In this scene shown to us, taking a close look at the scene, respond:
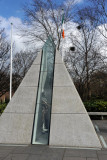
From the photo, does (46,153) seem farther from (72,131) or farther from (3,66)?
(3,66)

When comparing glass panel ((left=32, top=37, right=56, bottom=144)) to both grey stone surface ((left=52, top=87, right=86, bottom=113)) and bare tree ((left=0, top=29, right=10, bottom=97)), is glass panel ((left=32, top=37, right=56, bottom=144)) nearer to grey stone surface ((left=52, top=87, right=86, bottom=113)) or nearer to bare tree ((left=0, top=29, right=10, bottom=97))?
grey stone surface ((left=52, top=87, right=86, bottom=113))

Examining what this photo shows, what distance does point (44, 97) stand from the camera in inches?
284

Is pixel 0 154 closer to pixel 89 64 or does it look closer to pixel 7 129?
pixel 7 129

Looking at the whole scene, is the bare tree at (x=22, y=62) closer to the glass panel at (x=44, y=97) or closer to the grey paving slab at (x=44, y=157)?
the glass panel at (x=44, y=97)

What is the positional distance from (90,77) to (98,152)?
60.4ft

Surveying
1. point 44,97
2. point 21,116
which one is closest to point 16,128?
point 21,116

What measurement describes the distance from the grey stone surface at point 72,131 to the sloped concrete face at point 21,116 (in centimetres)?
85

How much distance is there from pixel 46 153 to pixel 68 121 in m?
1.48

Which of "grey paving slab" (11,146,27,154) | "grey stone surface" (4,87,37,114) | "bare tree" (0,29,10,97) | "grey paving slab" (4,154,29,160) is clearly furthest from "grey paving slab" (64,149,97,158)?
"bare tree" (0,29,10,97)

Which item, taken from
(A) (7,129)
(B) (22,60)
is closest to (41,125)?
(A) (7,129)

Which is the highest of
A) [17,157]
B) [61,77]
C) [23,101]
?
[61,77]

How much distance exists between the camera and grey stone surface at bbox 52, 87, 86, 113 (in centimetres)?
663

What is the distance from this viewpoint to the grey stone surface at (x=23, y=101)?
688cm

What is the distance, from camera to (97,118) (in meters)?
14.2
